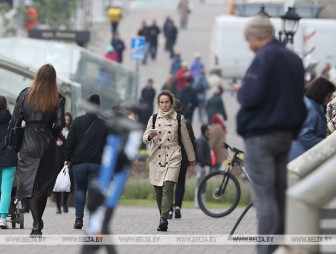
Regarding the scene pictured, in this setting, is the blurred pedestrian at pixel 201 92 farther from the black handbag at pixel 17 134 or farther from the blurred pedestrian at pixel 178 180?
the black handbag at pixel 17 134

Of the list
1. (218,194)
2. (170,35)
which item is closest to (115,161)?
(218,194)

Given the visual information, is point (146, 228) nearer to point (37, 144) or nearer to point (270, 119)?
point (37, 144)

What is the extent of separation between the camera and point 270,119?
1002 centimetres

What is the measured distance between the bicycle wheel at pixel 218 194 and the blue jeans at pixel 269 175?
9333 mm

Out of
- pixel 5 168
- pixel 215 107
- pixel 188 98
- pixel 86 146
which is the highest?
pixel 86 146

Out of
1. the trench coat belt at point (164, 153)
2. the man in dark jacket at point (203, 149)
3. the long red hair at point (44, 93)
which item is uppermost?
the long red hair at point (44, 93)

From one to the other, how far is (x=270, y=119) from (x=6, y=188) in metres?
6.72

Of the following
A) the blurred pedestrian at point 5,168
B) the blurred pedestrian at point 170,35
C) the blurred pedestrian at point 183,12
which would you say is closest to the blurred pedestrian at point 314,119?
the blurred pedestrian at point 5,168

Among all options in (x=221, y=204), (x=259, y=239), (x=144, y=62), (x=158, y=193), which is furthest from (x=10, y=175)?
(x=144, y=62)

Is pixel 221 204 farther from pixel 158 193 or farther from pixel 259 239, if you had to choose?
pixel 259 239

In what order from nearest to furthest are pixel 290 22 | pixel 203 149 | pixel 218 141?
1. pixel 203 149
2. pixel 290 22
3. pixel 218 141

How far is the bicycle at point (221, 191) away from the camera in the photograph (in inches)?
779

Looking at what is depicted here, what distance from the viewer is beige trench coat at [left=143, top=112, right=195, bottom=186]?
645 inches

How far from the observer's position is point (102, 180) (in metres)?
9.11
